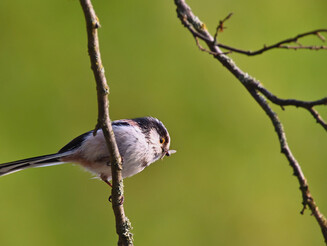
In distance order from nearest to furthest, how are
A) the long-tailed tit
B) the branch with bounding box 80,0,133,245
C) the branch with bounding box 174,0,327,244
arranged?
1. the branch with bounding box 174,0,327,244
2. the branch with bounding box 80,0,133,245
3. the long-tailed tit

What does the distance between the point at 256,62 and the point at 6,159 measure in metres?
2.34

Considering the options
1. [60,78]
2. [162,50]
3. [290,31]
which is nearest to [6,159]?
[60,78]

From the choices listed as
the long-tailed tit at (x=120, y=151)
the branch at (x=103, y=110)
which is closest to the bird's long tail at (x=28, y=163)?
the long-tailed tit at (x=120, y=151)

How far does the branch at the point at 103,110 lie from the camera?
5.32ft

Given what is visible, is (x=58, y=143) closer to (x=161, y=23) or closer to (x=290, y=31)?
(x=161, y=23)

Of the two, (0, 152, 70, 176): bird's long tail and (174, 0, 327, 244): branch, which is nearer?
(174, 0, 327, 244): branch

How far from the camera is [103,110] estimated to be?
175cm

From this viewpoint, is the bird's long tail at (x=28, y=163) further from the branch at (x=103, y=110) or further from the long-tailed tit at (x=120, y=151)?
the branch at (x=103, y=110)

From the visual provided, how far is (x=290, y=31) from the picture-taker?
4680 mm

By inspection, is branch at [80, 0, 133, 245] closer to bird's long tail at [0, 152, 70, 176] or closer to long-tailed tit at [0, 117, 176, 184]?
long-tailed tit at [0, 117, 176, 184]

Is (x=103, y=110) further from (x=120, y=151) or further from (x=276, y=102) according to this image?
(x=120, y=151)

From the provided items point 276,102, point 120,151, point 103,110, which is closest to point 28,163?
point 120,151

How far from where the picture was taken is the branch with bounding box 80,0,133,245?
1621 mm

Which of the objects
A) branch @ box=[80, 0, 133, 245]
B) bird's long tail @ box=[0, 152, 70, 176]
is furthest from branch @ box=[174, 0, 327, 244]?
bird's long tail @ box=[0, 152, 70, 176]
